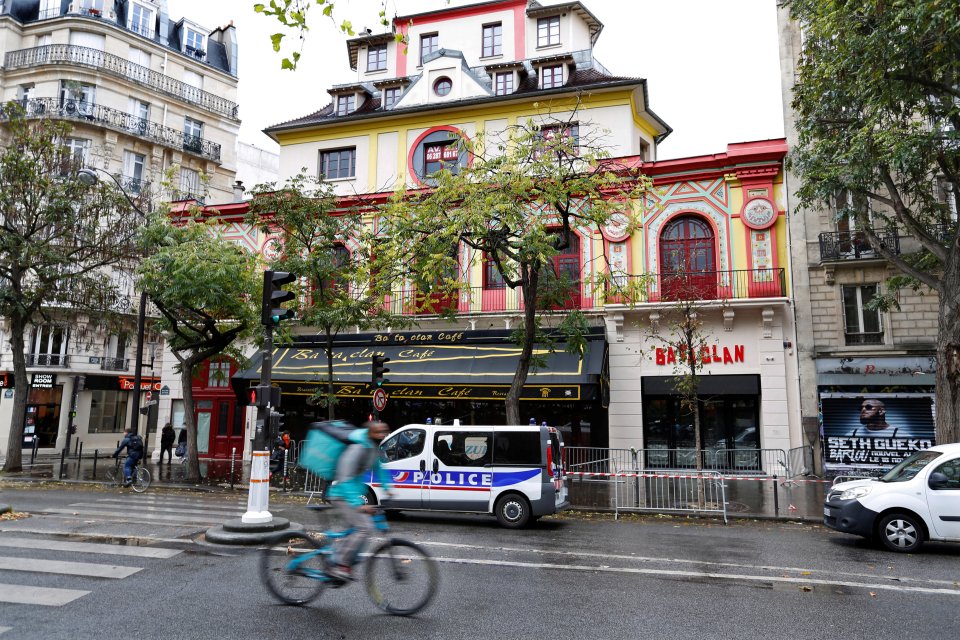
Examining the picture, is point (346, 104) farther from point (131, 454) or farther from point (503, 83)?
point (131, 454)

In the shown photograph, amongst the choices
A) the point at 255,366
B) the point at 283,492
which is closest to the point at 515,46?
the point at 255,366

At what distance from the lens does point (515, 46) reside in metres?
25.2

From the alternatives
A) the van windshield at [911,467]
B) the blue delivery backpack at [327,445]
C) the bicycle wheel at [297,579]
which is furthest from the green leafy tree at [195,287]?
the van windshield at [911,467]

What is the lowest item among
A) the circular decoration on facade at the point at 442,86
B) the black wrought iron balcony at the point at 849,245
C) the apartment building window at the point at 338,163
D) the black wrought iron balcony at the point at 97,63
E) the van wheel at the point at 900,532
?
the van wheel at the point at 900,532

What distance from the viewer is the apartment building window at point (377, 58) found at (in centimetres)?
2694

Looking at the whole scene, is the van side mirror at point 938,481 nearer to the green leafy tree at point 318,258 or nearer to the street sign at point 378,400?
the street sign at point 378,400

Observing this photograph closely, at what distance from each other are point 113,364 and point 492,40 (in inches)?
996

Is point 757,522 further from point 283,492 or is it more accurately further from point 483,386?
point 283,492

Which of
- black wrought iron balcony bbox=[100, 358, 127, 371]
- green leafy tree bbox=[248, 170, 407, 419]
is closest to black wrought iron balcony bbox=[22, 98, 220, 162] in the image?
black wrought iron balcony bbox=[100, 358, 127, 371]

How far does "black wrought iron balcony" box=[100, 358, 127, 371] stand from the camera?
33.3m

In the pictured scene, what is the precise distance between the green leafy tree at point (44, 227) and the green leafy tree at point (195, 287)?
2469mm

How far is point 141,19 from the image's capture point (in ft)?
121

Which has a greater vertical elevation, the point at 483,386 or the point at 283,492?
the point at 483,386

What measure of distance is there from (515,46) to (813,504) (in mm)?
19391
